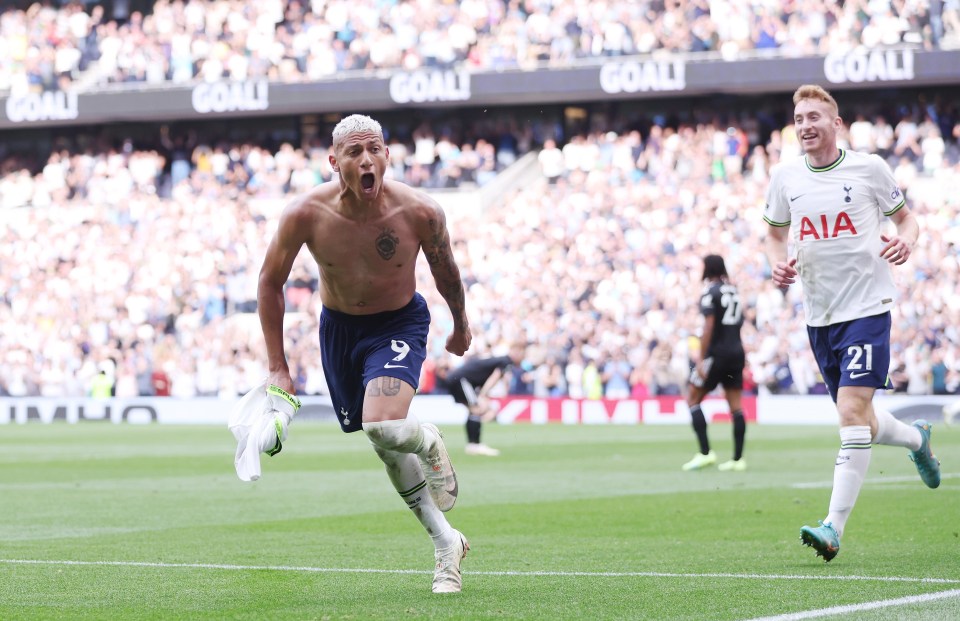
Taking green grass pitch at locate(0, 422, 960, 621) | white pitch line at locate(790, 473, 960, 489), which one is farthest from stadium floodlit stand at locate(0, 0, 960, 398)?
white pitch line at locate(790, 473, 960, 489)

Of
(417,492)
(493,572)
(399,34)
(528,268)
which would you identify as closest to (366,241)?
(417,492)

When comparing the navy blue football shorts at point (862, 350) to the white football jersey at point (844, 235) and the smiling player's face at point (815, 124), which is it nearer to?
the white football jersey at point (844, 235)

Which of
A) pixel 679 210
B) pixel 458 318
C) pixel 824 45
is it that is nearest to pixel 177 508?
pixel 458 318

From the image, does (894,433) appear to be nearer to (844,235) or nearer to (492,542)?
(844,235)

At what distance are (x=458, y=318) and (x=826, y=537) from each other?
2.15 meters

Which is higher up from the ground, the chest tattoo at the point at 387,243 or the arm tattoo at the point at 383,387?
the chest tattoo at the point at 387,243

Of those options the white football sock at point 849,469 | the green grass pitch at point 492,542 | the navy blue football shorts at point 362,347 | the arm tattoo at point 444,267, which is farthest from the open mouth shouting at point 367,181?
the white football sock at point 849,469

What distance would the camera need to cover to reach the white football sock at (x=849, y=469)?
827cm

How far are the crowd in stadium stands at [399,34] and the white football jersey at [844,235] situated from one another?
26.6m

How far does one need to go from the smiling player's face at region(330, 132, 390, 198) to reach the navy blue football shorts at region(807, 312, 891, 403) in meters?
2.90

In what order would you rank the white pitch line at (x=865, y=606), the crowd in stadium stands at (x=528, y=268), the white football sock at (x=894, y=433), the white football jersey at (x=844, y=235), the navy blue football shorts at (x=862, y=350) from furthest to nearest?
the crowd in stadium stands at (x=528, y=268) < the white football sock at (x=894, y=433) < the white football jersey at (x=844, y=235) < the navy blue football shorts at (x=862, y=350) < the white pitch line at (x=865, y=606)

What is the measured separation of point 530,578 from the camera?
25.7ft

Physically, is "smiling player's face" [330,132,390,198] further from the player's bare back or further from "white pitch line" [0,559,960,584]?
"white pitch line" [0,559,960,584]

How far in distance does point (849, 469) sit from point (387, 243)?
9.27 ft
